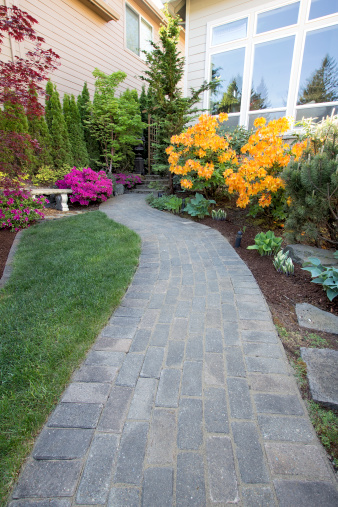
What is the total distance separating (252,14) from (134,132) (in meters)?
4.12

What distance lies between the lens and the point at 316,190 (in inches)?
107

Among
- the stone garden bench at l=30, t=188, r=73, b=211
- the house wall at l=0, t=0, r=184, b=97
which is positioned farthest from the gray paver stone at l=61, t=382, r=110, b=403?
the house wall at l=0, t=0, r=184, b=97

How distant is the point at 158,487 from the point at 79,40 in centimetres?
937

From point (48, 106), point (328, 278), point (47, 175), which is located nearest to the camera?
point (328, 278)

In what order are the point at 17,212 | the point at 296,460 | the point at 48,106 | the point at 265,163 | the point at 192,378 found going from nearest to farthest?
the point at 296,460 < the point at 192,378 < the point at 265,163 < the point at 17,212 < the point at 48,106

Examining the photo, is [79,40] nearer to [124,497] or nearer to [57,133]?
[57,133]

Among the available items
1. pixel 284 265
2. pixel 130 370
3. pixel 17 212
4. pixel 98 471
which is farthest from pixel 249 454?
pixel 17 212

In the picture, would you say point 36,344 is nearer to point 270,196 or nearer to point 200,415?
point 200,415

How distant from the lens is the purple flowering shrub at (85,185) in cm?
584

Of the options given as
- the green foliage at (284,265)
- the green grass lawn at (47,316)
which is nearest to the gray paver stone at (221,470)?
the green grass lawn at (47,316)

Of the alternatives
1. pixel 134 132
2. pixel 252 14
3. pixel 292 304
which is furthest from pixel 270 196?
pixel 134 132

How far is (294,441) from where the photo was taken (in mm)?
1126

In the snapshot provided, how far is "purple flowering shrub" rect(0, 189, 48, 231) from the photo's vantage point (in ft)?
13.9

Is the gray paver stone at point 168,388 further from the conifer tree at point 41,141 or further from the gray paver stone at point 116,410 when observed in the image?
the conifer tree at point 41,141
